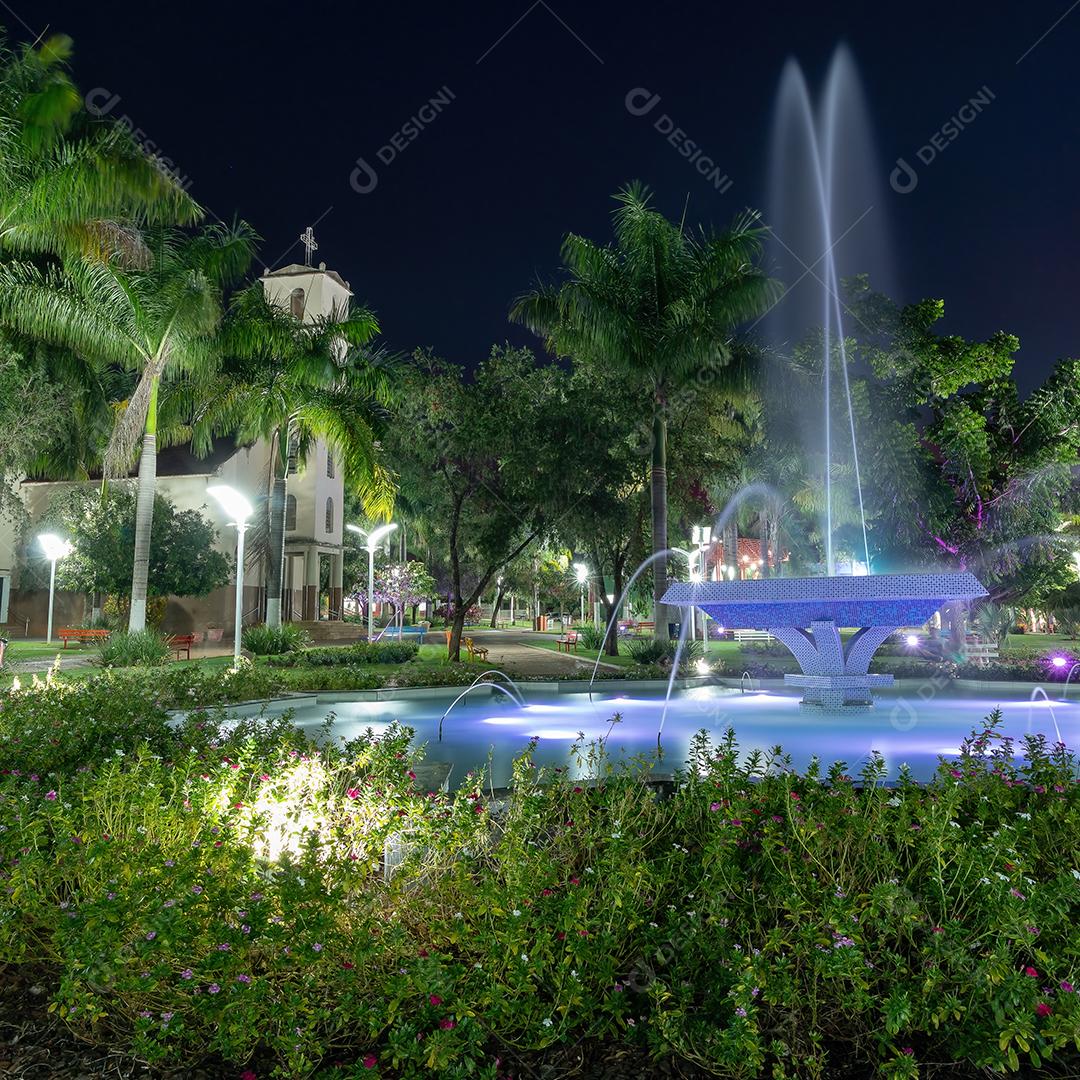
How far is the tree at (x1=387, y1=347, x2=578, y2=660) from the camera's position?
2658cm

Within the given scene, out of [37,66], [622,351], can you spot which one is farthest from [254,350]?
[622,351]

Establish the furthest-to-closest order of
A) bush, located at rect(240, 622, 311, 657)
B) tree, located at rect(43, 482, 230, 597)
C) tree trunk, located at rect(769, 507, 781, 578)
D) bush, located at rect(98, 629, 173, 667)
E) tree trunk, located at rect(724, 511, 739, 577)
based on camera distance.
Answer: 1. tree trunk, located at rect(724, 511, 739, 577)
2. tree trunk, located at rect(769, 507, 781, 578)
3. tree, located at rect(43, 482, 230, 597)
4. bush, located at rect(240, 622, 311, 657)
5. bush, located at rect(98, 629, 173, 667)

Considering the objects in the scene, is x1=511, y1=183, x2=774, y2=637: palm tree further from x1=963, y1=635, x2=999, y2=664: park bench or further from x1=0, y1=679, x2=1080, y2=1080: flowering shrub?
x1=0, y1=679, x2=1080, y2=1080: flowering shrub

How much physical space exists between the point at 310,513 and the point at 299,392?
19.8 m

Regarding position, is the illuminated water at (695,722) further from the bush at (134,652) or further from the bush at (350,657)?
the bush at (350,657)

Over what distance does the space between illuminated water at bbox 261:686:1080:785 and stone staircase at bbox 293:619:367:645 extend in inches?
934

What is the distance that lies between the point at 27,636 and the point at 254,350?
85.0 ft

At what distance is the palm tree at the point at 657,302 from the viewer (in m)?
22.2

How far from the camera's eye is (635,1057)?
11.3 feet

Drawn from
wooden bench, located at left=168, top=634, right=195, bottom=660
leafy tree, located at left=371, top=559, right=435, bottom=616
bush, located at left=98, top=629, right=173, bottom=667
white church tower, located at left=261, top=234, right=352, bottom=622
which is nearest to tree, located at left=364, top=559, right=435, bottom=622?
leafy tree, located at left=371, top=559, right=435, bottom=616

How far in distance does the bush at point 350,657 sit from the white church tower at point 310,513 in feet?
61.3

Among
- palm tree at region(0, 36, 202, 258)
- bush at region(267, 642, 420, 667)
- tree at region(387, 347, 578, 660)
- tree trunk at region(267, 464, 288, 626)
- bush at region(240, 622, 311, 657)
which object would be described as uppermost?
palm tree at region(0, 36, 202, 258)

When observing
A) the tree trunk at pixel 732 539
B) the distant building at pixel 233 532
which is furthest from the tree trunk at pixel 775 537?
the distant building at pixel 233 532

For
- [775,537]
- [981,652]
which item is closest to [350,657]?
[981,652]
